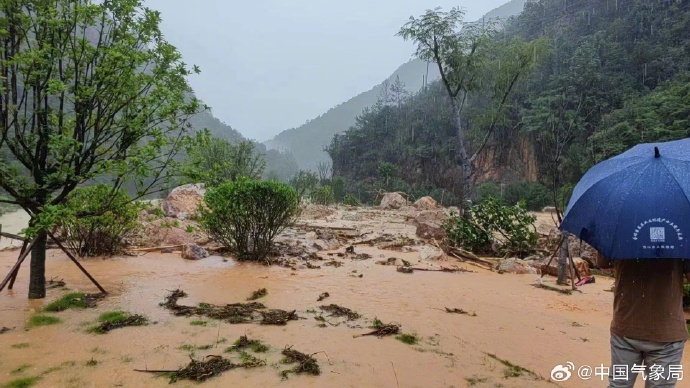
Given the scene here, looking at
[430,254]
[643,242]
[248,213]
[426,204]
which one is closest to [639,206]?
[643,242]

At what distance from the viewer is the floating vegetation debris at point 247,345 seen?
12.1 ft

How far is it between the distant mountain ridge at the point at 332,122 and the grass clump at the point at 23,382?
115m

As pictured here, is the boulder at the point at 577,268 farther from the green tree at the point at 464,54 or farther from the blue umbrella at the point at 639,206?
the green tree at the point at 464,54

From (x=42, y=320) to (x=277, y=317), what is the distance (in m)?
2.44

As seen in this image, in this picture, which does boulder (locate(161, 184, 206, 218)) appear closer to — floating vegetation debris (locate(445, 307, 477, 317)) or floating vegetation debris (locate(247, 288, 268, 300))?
floating vegetation debris (locate(247, 288, 268, 300))

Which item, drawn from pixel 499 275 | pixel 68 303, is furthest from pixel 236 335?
pixel 499 275

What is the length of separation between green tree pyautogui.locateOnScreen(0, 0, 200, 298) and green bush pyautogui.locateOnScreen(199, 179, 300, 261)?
2.70 metres

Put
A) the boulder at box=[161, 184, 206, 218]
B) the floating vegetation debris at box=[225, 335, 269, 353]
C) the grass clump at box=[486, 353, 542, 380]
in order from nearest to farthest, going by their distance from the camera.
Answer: the grass clump at box=[486, 353, 542, 380], the floating vegetation debris at box=[225, 335, 269, 353], the boulder at box=[161, 184, 206, 218]

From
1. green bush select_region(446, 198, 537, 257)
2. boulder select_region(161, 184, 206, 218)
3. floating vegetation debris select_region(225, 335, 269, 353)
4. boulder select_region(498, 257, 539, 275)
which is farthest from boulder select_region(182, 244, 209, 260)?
boulder select_region(161, 184, 206, 218)

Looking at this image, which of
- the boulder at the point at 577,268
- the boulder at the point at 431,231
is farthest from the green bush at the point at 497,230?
the boulder at the point at 577,268

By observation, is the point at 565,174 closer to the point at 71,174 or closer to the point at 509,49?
the point at 509,49

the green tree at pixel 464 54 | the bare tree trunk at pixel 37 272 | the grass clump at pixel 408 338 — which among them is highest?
the green tree at pixel 464 54

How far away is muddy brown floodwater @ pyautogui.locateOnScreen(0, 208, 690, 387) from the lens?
326 cm

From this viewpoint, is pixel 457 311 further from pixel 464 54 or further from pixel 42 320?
pixel 464 54
